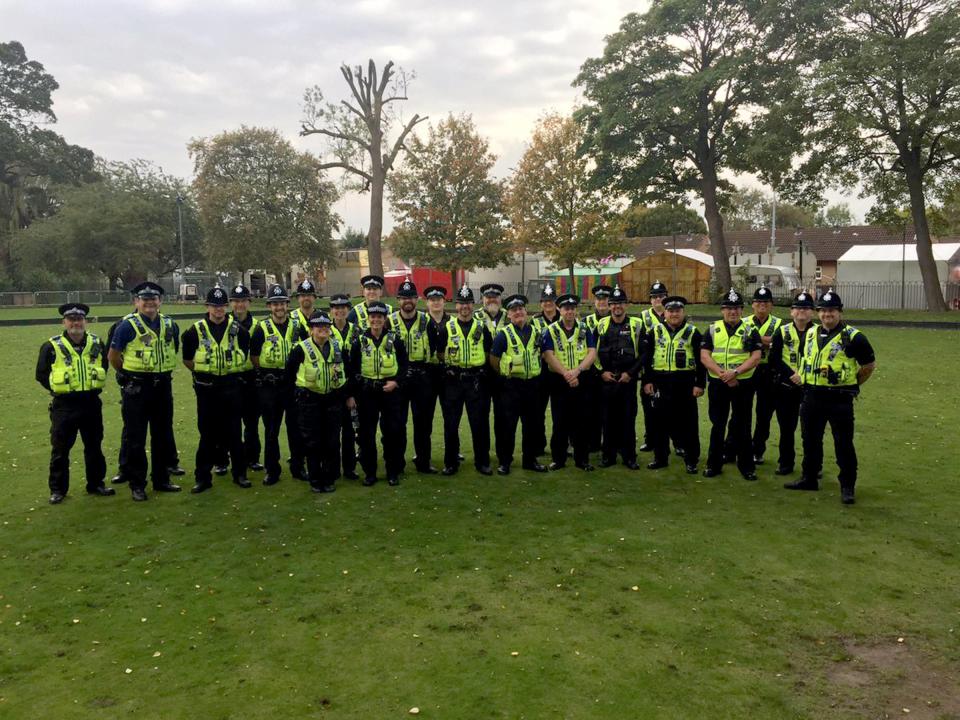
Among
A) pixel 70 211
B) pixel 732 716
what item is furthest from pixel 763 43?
pixel 70 211

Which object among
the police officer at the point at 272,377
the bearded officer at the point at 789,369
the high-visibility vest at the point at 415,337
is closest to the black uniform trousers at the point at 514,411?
the high-visibility vest at the point at 415,337

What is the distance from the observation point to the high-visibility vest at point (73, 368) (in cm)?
712

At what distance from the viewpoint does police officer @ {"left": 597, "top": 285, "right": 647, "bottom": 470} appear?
27.1 feet

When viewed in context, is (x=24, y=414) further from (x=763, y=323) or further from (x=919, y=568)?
(x=919, y=568)

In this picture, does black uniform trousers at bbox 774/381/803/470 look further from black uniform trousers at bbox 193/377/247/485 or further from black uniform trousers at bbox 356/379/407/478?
black uniform trousers at bbox 193/377/247/485

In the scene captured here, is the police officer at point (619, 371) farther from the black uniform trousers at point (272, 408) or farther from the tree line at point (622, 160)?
the tree line at point (622, 160)

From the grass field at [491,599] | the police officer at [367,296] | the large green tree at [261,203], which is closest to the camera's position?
the grass field at [491,599]

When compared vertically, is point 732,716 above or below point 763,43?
below

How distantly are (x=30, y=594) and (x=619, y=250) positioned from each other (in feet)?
111

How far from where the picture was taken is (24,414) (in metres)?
11.6

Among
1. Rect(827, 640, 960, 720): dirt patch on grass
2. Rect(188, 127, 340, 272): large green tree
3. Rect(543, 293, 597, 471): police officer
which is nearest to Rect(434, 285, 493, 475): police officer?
Rect(543, 293, 597, 471): police officer

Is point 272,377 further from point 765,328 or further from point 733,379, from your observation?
point 765,328

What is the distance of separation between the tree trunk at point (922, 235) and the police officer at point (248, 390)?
27.5m

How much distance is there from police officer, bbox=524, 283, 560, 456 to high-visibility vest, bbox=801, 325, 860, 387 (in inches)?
111
